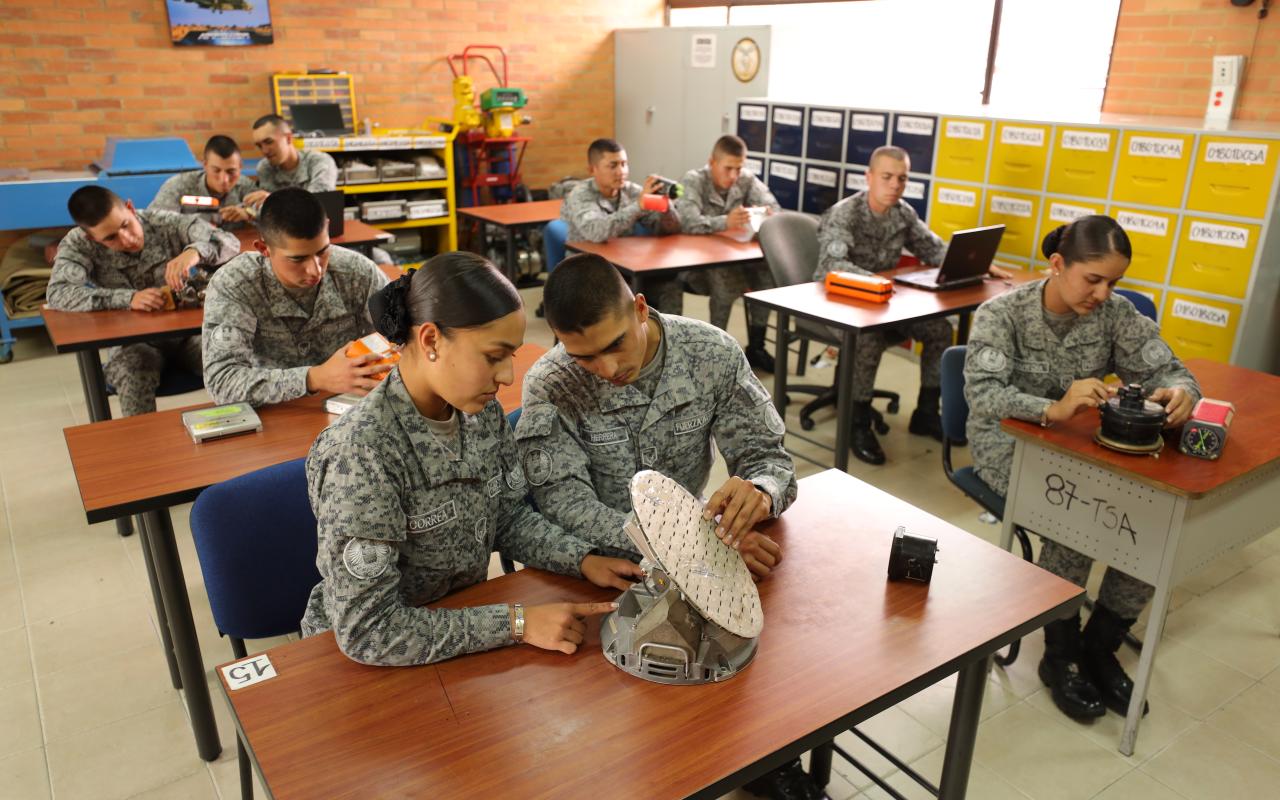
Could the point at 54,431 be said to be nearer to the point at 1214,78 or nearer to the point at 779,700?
the point at 779,700

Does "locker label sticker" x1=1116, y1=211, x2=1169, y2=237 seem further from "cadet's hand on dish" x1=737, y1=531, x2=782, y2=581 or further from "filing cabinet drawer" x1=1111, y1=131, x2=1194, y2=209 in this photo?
"cadet's hand on dish" x1=737, y1=531, x2=782, y2=581

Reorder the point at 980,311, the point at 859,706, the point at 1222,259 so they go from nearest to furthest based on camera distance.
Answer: the point at 859,706 < the point at 980,311 < the point at 1222,259

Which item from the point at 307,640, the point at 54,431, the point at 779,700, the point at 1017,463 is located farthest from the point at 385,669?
the point at 54,431

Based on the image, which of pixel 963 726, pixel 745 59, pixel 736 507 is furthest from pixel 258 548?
pixel 745 59

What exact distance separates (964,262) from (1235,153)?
3.72 ft

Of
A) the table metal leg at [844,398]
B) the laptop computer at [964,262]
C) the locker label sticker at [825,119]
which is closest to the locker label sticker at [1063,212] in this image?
the laptop computer at [964,262]

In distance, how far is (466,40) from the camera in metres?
7.19

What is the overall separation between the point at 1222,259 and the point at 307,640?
12.8ft

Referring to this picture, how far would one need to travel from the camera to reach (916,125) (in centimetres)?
482

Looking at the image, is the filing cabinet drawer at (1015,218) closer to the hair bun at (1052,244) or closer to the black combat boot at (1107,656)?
the hair bun at (1052,244)

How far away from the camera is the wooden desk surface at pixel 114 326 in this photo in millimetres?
2879

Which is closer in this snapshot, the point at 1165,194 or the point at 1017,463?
the point at 1017,463

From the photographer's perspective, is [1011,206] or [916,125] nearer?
[1011,206]

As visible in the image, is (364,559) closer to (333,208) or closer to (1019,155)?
(333,208)
